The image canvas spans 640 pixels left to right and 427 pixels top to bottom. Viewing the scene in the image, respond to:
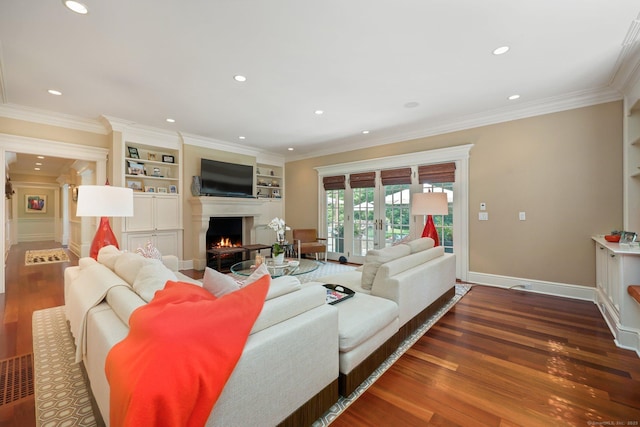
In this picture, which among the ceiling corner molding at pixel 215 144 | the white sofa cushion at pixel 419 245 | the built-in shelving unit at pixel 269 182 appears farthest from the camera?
the built-in shelving unit at pixel 269 182

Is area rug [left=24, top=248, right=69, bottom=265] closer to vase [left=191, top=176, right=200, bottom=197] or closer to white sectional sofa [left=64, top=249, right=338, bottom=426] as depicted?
vase [left=191, top=176, right=200, bottom=197]

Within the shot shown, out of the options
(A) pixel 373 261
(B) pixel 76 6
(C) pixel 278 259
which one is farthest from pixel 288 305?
(B) pixel 76 6

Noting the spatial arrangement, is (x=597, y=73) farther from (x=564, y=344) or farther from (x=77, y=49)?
(x=77, y=49)

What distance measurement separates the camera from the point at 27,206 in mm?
9828

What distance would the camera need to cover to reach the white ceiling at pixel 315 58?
81.7 inches

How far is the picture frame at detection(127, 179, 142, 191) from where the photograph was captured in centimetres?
488

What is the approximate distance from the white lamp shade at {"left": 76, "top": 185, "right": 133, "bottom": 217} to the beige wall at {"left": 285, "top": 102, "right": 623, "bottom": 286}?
4592 mm

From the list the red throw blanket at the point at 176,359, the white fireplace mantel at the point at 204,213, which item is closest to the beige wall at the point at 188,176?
the white fireplace mantel at the point at 204,213

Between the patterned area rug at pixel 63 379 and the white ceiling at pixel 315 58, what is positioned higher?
Result: the white ceiling at pixel 315 58

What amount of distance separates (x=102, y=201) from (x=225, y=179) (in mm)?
3270

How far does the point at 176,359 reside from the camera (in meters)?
0.97

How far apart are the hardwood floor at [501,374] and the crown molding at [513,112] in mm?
2551

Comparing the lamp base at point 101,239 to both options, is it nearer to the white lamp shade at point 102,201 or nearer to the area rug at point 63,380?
the white lamp shade at point 102,201

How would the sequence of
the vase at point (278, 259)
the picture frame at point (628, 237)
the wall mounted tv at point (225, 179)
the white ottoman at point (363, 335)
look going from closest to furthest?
the white ottoman at point (363, 335)
the picture frame at point (628, 237)
the vase at point (278, 259)
the wall mounted tv at point (225, 179)
